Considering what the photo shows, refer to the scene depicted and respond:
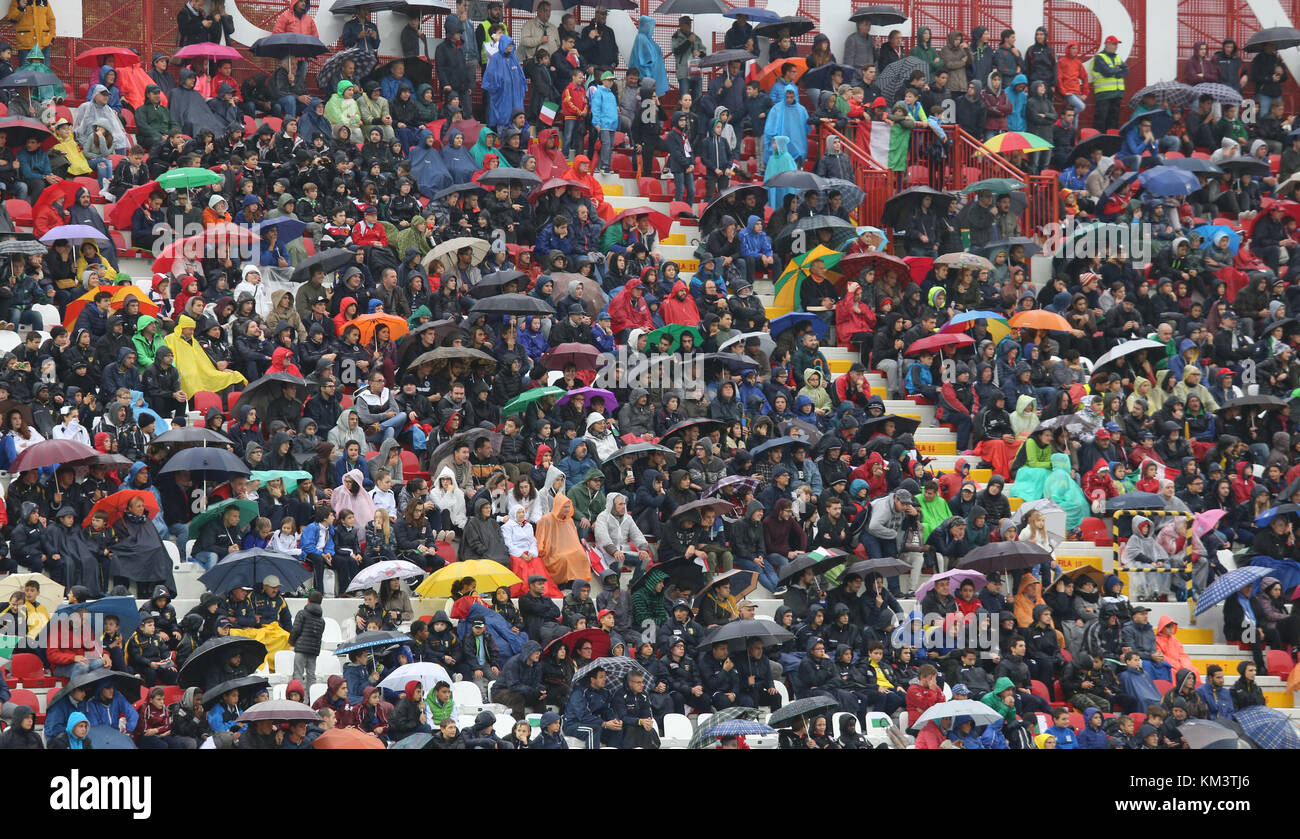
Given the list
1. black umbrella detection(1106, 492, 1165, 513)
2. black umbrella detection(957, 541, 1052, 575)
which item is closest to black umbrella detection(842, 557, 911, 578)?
black umbrella detection(957, 541, 1052, 575)

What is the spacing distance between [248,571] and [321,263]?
6713 mm

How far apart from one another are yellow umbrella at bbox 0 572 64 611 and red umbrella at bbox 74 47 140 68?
42.7ft

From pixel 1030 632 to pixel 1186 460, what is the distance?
4892 mm

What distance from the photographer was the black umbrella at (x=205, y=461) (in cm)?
2802

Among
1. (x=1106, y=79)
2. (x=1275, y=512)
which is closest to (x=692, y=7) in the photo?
(x=1106, y=79)

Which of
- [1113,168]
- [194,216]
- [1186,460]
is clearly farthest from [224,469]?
[1113,168]

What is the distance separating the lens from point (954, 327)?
34.3m

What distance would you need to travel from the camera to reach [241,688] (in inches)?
988

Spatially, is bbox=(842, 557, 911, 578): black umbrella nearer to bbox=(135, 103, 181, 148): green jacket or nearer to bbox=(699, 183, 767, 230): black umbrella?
bbox=(699, 183, 767, 230): black umbrella

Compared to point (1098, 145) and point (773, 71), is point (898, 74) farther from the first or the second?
Answer: point (1098, 145)
